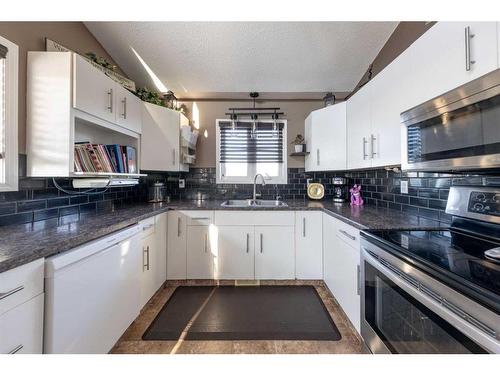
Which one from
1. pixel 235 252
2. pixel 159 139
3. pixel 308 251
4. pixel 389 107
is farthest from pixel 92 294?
pixel 389 107

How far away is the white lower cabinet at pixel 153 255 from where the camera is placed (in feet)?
5.64

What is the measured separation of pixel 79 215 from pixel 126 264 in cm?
61

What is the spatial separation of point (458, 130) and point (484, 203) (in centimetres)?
45

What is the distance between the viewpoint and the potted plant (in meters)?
2.68

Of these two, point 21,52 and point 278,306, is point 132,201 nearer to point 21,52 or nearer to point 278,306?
point 21,52

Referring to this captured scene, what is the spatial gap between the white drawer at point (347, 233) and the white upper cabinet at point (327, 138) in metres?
0.72

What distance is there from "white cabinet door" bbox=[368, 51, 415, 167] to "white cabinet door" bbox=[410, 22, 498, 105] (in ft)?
0.26

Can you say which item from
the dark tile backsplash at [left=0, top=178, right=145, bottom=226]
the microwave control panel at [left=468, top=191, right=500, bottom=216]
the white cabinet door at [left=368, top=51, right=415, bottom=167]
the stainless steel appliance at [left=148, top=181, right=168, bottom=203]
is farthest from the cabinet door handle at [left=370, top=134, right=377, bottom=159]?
the dark tile backsplash at [left=0, top=178, right=145, bottom=226]

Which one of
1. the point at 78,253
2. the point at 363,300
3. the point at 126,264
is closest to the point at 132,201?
the point at 126,264

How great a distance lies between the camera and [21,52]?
1260 mm

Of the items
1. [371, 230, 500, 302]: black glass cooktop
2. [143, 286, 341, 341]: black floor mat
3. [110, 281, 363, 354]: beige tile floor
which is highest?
[371, 230, 500, 302]: black glass cooktop

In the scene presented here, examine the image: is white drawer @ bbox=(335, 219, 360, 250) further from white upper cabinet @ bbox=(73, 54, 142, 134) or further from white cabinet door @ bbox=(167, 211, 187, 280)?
white upper cabinet @ bbox=(73, 54, 142, 134)

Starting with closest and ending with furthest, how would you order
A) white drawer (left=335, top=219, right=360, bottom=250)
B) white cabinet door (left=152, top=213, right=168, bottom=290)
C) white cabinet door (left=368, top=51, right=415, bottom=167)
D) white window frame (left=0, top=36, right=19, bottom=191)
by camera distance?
1. white window frame (left=0, top=36, right=19, bottom=191)
2. white cabinet door (left=368, top=51, right=415, bottom=167)
3. white drawer (left=335, top=219, right=360, bottom=250)
4. white cabinet door (left=152, top=213, right=168, bottom=290)

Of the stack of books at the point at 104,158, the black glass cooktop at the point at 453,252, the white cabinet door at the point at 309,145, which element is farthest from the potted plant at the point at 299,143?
the stack of books at the point at 104,158
